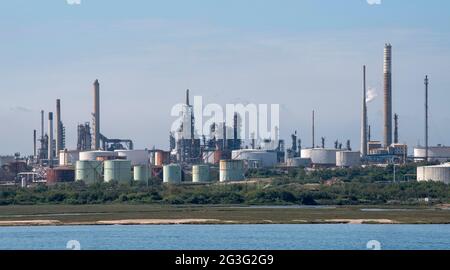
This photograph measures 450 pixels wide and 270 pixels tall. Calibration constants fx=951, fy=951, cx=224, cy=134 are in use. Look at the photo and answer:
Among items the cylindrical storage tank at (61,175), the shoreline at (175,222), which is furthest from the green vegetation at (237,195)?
the shoreline at (175,222)

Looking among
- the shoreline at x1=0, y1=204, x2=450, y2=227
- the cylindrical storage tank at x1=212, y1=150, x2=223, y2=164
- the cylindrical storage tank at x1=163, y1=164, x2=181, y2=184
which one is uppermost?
the cylindrical storage tank at x1=212, y1=150, x2=223, y2=164

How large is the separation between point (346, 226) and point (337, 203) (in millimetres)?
25802

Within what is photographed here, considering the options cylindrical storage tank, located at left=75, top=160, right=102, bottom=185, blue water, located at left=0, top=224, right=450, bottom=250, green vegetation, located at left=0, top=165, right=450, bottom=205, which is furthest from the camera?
cylindrical storage tank, located at left=75, top=160, right=102, bottom=185

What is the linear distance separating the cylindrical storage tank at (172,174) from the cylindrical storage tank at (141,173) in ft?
7.04

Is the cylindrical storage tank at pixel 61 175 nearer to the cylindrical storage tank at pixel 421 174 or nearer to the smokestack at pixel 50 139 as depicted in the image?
the smokestack at pixel 50 139

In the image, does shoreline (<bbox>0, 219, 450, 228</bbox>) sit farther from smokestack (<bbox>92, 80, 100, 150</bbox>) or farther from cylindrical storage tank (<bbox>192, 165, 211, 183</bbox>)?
cylindrical storage tank (<bbox>192, 165, 211, 183</bbox>)

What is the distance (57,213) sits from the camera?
56.2 metres

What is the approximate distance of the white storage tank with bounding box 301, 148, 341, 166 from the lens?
127 m

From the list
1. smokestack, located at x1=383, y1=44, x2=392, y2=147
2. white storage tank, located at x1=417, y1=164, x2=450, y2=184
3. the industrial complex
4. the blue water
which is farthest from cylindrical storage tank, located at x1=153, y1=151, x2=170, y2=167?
the blue water

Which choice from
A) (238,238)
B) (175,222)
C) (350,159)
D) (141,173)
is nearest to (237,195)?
(175,222)

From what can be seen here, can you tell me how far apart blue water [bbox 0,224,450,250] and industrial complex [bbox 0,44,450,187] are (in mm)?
50090

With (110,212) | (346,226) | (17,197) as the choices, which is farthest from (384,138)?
(346,226)

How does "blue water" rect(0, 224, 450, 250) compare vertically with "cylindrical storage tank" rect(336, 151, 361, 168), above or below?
below

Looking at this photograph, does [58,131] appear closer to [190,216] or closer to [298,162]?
[298,162]
